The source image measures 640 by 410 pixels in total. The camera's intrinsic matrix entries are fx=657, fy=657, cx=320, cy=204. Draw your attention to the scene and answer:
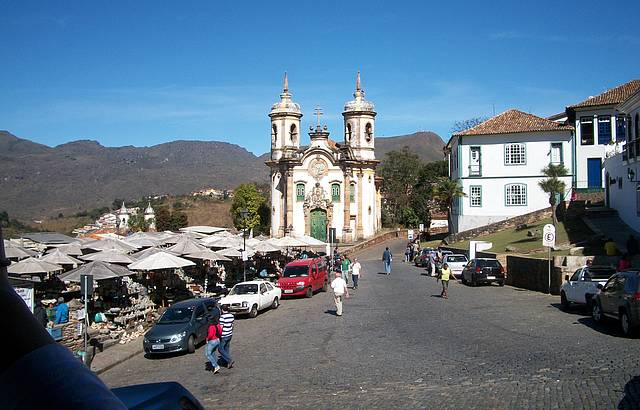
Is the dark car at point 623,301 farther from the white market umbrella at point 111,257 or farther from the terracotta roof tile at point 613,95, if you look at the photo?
the terracotta roof tile at point 613,95

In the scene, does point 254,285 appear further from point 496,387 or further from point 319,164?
point 319,164

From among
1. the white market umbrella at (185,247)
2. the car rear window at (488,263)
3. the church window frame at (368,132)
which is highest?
the church window frame at (368,132)

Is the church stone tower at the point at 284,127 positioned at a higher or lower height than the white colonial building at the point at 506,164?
higher

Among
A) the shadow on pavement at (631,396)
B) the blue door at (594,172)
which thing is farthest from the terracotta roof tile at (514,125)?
the shadow on pavement at (631,396)

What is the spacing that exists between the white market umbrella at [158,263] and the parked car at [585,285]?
13654mm

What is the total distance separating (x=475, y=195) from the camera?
5753cm

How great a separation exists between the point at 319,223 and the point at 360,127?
12.1m

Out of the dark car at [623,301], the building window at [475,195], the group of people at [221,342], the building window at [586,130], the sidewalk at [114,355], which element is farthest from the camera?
the building window at [475,195]

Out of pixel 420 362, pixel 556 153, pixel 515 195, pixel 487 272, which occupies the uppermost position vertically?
pixel 556 153

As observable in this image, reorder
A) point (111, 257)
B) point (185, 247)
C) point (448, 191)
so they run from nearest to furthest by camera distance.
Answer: point (111, 257) < point (185, 247) < point (448, 191)

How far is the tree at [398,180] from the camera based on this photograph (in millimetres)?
103438

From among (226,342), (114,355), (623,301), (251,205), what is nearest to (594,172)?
(251,205)

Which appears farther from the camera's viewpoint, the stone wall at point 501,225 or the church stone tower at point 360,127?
the church stone tower at point 360,127

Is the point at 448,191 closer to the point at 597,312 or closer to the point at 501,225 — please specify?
the point at 501,225
